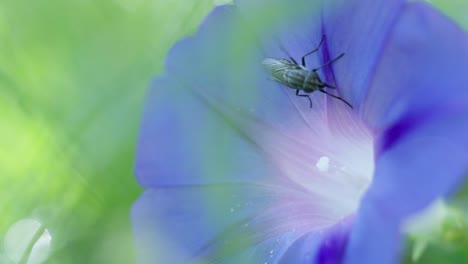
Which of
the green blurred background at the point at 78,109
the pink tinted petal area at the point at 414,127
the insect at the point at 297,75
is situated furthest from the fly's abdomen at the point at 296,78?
the green blurred background at the point at 78,109

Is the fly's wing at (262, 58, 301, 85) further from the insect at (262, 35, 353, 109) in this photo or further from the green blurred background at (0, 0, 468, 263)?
the green blurred background at (0, 0, 468, 263)

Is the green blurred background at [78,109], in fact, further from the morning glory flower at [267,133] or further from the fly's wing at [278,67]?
the fly's wing at [278,67]

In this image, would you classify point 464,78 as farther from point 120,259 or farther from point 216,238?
point 120,259

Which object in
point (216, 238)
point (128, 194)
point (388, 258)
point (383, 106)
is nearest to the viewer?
point (388, 258)

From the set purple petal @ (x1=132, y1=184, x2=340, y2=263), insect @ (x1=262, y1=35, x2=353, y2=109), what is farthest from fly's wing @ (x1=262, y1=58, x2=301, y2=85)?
purple petal @ (x1=132, y1=184, x2=340, y2=263)

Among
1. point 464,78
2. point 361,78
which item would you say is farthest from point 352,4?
point 464,78

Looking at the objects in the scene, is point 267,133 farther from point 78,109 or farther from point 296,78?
point 78,109

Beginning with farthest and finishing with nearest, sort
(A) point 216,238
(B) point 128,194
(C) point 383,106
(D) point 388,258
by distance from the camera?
(B) point 128,194
(A) point 216,238
(C) point 383,106
(D) point 388,258
